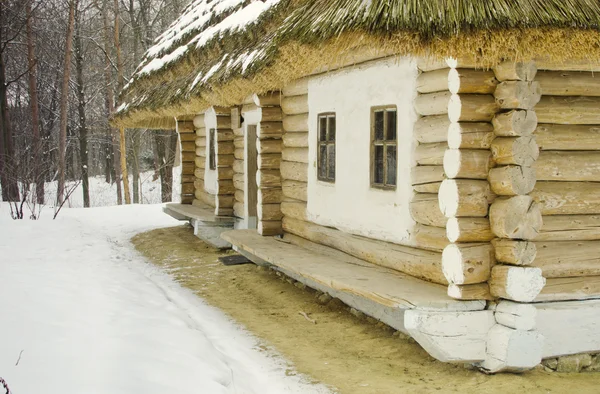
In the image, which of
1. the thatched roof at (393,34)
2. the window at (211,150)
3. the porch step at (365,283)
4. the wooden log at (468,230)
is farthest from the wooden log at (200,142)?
the wooden log at (468,230)

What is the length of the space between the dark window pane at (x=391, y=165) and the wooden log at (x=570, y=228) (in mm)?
1542

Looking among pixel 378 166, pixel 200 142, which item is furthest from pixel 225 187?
pixel 378 166

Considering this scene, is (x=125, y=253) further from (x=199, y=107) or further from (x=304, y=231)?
(x=304, y=231)

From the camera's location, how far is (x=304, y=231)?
851 cm

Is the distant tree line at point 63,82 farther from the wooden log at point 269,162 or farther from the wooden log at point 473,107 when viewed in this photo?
the wooden log at point 473,107

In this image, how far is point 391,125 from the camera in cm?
655

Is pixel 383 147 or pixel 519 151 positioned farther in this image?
pixel 383 147

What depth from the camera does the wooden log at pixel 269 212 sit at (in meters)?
9.28

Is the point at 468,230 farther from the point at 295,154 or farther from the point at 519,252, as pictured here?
the point at 295,154

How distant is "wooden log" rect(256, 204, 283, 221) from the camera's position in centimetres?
928

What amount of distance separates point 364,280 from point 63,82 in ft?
59.3

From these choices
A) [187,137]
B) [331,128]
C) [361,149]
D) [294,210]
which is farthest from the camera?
[187,137]

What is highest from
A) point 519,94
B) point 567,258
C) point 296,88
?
point 296,88

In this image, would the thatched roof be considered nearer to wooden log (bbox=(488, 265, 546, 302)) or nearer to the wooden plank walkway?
wooden log (bbox=(488, 265, 546, 302))
